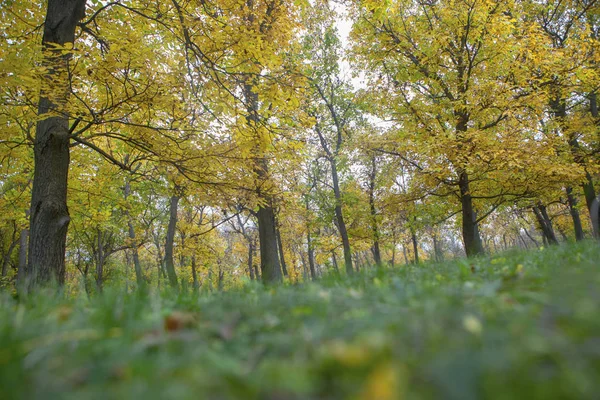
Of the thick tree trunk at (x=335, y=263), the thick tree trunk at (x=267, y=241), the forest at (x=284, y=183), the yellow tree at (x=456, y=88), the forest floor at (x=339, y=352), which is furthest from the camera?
the thick tree trunk at (x=267, y=241)

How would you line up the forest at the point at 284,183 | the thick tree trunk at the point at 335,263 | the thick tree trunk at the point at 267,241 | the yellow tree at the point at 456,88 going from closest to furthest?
the forest at the point at 284,183
the thick tree trunk at the point at 335,263
the yellow tree at the point at 456,88
the thick tree trunk at the point at 267,241

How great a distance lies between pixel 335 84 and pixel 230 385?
17.0 meters

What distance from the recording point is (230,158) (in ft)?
18.6

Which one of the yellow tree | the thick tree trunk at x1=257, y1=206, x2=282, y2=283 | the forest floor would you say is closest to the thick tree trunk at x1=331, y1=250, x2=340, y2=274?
the forest floor

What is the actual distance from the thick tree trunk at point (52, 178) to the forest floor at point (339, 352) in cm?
455

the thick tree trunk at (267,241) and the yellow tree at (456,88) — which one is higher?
the yellow tree at (456,88)

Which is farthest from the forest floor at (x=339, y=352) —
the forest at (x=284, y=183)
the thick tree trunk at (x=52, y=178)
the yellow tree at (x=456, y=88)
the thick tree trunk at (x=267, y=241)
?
the thick tree trunk at (x=267, y=241)

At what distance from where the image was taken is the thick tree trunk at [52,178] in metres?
5.03

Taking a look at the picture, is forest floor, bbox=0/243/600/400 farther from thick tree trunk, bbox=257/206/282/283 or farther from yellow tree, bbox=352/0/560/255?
thick tree trunk, bbox=257/206/282/283

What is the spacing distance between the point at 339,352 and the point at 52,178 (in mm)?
6215

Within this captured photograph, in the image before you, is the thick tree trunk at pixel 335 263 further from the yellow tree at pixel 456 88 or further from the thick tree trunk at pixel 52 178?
the yellow tree at pixel 456 88

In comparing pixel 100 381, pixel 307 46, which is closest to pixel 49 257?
pixel 100 381

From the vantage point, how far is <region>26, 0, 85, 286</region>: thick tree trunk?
503cm

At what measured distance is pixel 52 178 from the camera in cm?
534
